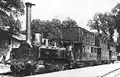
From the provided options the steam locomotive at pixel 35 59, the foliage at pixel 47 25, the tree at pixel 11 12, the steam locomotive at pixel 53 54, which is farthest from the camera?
the foliage at pixel 47 25

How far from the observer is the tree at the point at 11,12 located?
102 ft

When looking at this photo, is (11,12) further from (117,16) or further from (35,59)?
(117,16)

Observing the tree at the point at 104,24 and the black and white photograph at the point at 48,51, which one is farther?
the tree at the point at 104,24

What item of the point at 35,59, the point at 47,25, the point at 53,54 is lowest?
the point at 35,59

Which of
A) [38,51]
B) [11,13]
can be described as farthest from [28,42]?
[11,13]

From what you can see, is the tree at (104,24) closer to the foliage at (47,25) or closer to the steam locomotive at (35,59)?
the foliage at (47,25)

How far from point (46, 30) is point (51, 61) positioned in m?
52.7

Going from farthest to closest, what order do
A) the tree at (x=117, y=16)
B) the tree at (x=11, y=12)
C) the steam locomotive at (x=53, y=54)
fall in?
the tree at (x=117, y=16) < the tree at (x=11, y=12) < the steam locomotive at (x=53, y=54)

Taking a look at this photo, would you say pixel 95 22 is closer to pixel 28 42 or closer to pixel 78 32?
pixel 78 32

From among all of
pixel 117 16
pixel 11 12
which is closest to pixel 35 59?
pixel 11 12

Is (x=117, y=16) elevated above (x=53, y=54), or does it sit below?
above

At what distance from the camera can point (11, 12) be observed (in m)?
33.1

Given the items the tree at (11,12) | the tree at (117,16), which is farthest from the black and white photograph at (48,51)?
the tree at (117,16)

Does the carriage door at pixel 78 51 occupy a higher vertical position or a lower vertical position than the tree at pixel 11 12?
lower
